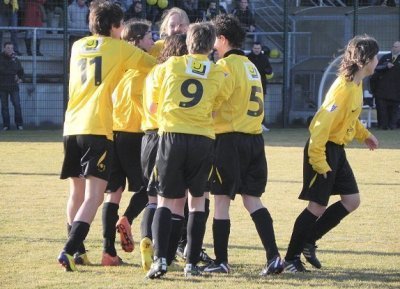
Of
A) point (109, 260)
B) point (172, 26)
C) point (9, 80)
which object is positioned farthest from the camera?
point (9, 80)

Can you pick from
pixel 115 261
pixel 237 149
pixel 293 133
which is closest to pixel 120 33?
pixel 237 149

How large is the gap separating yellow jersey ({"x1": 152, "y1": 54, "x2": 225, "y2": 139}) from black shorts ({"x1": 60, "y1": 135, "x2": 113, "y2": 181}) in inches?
21.0

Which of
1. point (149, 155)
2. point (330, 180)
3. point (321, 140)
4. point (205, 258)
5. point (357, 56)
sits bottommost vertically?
point (205, 258)

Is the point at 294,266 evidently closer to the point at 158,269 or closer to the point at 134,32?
the point at 158,269

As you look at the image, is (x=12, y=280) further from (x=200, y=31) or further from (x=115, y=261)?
(x=200, y=31)

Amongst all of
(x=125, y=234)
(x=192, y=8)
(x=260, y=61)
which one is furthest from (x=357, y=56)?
(x=192, y=8)

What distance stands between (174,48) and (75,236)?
156 centimetres

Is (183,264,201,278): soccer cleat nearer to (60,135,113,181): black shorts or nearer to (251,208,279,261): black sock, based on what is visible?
(251,208,279,261): black sock

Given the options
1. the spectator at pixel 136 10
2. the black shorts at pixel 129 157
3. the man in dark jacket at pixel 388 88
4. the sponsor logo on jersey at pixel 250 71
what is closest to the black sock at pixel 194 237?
the black shorts at pixel 129 157

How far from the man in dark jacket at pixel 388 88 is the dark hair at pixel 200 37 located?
1524 centimetres

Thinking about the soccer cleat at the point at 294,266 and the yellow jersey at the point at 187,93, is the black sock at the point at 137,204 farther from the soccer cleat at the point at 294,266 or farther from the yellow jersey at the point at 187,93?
the soccer cleat at the point at 294,266

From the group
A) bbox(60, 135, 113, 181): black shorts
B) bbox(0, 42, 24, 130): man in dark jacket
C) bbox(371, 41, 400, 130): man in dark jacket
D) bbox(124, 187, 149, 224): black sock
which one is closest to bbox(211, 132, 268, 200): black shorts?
bbox(60, 135, 113, 181): black shorts

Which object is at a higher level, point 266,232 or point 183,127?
point 183,127

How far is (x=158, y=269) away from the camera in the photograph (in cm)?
667
